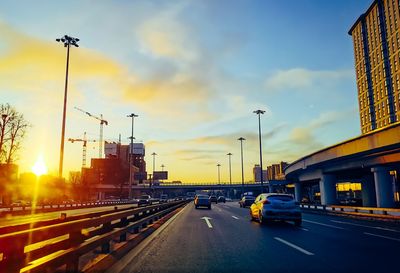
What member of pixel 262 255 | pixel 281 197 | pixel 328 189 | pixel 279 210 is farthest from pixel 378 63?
pixel 262 255

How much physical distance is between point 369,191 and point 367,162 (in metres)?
16.8

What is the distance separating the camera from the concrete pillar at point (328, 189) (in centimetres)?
4659

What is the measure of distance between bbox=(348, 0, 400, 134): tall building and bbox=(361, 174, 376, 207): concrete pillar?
193ft

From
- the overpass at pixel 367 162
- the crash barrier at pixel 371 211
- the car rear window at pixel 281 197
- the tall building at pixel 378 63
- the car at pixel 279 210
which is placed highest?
the tall building at pixel 378 63

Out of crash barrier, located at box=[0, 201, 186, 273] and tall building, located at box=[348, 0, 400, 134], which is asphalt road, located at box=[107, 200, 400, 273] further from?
tall building, located at box=[348, 0, 400, 134]

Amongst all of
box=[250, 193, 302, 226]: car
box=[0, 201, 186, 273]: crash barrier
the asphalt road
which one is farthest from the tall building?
box=[0, 201, 186, 273]: crash barrier

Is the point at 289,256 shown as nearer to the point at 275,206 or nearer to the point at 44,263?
the point at 44,263

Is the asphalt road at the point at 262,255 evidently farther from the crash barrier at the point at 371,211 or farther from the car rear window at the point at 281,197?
the crash barrier at the point at 371,211

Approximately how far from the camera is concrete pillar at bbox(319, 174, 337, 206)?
46.6 metres

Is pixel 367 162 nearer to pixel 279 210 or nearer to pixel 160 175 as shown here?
pixel 279 210

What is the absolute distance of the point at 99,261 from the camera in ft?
25.4

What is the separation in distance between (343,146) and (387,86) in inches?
3388

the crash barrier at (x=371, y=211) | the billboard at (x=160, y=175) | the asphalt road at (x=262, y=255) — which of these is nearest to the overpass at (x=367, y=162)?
the crash barrier at (x=371, y=211)

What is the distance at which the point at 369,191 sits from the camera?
5025cm
